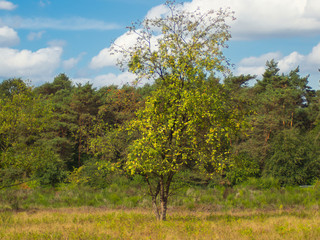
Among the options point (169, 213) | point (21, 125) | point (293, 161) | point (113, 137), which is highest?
point (21, 125)

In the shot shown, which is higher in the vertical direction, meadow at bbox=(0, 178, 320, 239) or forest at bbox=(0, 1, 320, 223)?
forest at bbox=(0, 1, 320, 223)

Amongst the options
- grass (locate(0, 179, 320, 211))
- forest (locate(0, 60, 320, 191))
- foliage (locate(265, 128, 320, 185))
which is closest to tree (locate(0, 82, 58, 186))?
forest (locate(0, 60, 320, 191))

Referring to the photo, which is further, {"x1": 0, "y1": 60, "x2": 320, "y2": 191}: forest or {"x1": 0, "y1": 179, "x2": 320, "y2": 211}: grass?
{"x1": 0, "y1": 179, "x2": 320, "y2": 211}: grass

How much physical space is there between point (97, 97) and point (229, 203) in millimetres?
21569

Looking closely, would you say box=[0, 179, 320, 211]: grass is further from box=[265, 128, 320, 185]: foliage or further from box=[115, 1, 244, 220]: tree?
box=[115, 1, 244, 220]: tree

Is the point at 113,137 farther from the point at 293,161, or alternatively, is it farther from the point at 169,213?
the point at 293,161

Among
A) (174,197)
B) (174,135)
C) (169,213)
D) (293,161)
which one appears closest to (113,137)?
(174,135)

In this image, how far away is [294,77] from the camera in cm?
4291

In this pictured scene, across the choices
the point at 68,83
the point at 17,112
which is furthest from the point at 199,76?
the point at 68,83

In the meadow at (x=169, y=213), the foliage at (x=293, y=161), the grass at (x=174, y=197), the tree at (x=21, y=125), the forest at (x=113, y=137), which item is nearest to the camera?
the meadow at (x=169, y=213)

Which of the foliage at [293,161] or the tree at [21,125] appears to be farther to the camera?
the foliage at [293,161]

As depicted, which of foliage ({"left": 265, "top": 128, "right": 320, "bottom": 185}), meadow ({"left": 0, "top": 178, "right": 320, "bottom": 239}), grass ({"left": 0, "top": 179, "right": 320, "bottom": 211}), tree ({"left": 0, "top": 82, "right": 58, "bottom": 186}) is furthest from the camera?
foliage ({"left": 265, "top": 128, "right": 320, "bottom": 185})

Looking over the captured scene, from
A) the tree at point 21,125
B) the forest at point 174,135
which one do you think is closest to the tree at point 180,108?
the forest at point 174,135

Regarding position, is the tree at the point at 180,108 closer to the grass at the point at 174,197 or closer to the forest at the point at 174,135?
the forest at the point at 174,135
